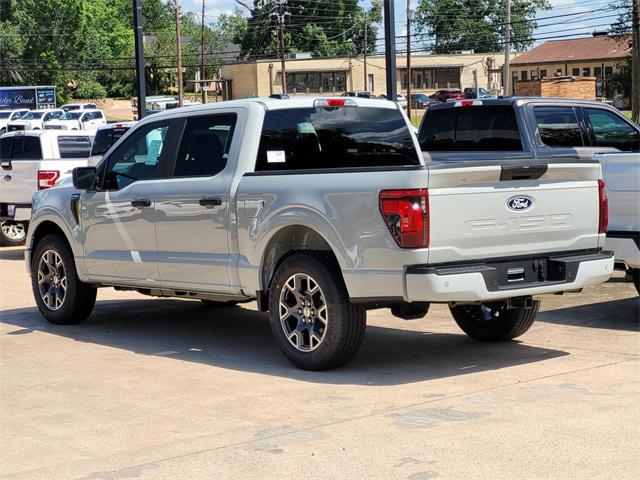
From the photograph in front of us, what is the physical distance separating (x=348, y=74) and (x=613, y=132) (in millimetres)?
93050

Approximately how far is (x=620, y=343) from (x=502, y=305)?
3.70ft

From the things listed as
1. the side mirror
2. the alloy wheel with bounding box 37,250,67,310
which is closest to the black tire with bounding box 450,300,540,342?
the side mirror

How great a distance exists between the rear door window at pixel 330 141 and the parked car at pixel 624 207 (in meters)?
2.19

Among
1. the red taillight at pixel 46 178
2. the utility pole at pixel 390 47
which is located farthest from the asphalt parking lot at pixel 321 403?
the utility pole at pixel 390 47

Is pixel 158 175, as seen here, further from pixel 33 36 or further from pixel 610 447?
pixel 33 36

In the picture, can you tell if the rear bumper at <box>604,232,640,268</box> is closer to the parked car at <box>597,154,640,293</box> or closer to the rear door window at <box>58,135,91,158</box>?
the parked car at <box>597,154,640,293</box>

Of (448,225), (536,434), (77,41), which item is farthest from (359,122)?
(77,41)

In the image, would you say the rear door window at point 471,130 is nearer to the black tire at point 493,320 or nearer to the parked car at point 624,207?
the parked car at point 624,207

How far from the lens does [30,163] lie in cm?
1767

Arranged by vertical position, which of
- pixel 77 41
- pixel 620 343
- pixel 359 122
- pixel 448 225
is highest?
pixel 77 41

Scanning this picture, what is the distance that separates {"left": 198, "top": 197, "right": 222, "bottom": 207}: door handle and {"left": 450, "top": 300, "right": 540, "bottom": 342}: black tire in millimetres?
2090

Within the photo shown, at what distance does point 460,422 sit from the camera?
6.45 m

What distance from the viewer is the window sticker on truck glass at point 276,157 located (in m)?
8.61

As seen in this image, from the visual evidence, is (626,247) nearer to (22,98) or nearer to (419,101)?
(22,98)
